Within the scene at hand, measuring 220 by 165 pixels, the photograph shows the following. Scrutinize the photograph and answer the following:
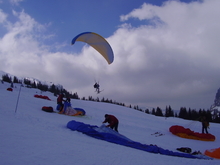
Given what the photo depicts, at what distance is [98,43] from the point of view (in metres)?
11.2

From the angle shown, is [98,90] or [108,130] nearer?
[108,130]

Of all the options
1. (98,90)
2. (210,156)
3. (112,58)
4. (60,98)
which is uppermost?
(112,58)

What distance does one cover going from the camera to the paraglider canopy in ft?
33.7

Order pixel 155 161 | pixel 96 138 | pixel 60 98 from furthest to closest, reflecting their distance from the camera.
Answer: pixel 60 98, pixel 96 138, pixel 155 161

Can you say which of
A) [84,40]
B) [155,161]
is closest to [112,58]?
[84,40]

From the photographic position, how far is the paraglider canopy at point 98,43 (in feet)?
33.7

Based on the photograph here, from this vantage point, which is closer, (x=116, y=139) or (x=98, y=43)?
(x=116, y=139)

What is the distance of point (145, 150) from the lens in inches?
212

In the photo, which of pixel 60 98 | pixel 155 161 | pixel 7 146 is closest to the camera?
pixel 7 146

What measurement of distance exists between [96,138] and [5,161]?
3.46 meters

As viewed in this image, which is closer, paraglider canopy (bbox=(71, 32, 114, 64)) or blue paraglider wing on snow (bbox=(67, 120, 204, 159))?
blue paraglider wing on snow (bbox=(67, 120, 204, 159))

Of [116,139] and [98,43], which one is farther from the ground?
[98,43]

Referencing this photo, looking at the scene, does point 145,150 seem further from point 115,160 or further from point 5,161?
point 5,161

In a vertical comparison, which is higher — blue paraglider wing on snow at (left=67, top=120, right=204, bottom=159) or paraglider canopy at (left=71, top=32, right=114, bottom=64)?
paraglider canopy at (left=71, top=32, right=114, bottom=64)
